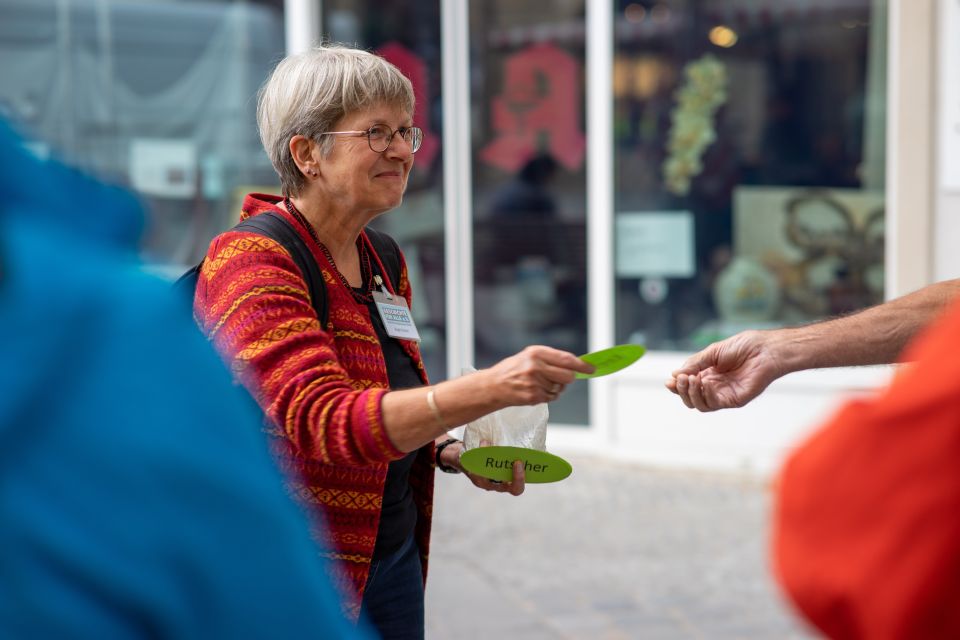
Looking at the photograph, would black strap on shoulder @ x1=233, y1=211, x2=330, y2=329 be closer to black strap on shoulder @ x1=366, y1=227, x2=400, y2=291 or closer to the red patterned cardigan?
the red patterned cardigan

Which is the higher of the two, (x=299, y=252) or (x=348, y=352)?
(x=299, y=252)

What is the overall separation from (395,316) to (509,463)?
40 cm

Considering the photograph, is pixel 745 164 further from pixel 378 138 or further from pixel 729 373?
pixel 378 138

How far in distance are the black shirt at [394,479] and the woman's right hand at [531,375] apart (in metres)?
0.53

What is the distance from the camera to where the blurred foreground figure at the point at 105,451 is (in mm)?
837

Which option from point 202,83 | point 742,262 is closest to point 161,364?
point 742,262

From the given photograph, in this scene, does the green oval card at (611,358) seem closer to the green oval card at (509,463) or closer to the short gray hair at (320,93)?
the green oval card at (509,463)

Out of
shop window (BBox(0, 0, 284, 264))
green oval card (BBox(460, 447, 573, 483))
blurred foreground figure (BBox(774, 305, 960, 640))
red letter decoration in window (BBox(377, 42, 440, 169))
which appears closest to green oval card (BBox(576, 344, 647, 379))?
green oval card (BBox(460, 447, 573, 483))

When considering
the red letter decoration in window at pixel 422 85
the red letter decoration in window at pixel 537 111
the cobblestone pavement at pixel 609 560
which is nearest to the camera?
the cobblestone pavement at pixel 609 560

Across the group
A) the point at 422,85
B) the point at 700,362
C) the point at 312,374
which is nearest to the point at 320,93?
the point at 312,374

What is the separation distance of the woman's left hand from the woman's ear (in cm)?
67

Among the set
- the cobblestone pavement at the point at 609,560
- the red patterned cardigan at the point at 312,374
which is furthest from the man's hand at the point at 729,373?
the cobblestone pavement at the point at 609,560

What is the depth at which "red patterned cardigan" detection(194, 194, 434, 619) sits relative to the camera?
205cm

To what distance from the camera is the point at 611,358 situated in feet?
6.97
